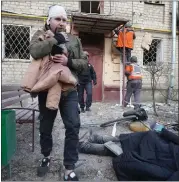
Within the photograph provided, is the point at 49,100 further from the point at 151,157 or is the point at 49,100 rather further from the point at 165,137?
the point at 165,137

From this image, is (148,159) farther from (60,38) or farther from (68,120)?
(60,38)

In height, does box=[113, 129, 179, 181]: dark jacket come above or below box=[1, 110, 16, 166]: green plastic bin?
below

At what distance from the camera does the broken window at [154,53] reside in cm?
1001

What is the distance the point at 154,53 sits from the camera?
33.4ft

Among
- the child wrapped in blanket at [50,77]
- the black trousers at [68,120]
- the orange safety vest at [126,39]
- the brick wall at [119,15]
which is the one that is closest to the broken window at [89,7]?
the brick wall at [119,15]

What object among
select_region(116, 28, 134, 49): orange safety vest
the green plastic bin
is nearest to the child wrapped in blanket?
the green plastic bin

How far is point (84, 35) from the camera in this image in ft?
30.3

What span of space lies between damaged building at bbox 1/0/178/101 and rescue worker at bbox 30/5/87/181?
5.37m

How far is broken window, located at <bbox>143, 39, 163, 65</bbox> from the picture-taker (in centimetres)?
1001

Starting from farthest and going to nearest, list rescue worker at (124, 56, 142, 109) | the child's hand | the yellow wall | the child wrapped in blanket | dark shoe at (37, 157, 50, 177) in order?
the yellow wall → rescue worker at (124, 56, 142, 109) → dark shoe at (37, 157, 50, 177) → the child's hand → the child wrapped in blanket

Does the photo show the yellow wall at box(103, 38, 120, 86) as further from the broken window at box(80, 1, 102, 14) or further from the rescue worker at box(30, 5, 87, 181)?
the rescue worker at box(30, 5, 87, 181)

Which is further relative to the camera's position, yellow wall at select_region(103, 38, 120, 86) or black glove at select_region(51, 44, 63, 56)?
yellow wall at select_region(103, 38, 120, 86)

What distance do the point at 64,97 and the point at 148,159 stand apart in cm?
96

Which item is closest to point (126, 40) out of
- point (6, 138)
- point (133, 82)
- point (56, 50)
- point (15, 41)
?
point (133, 82)
